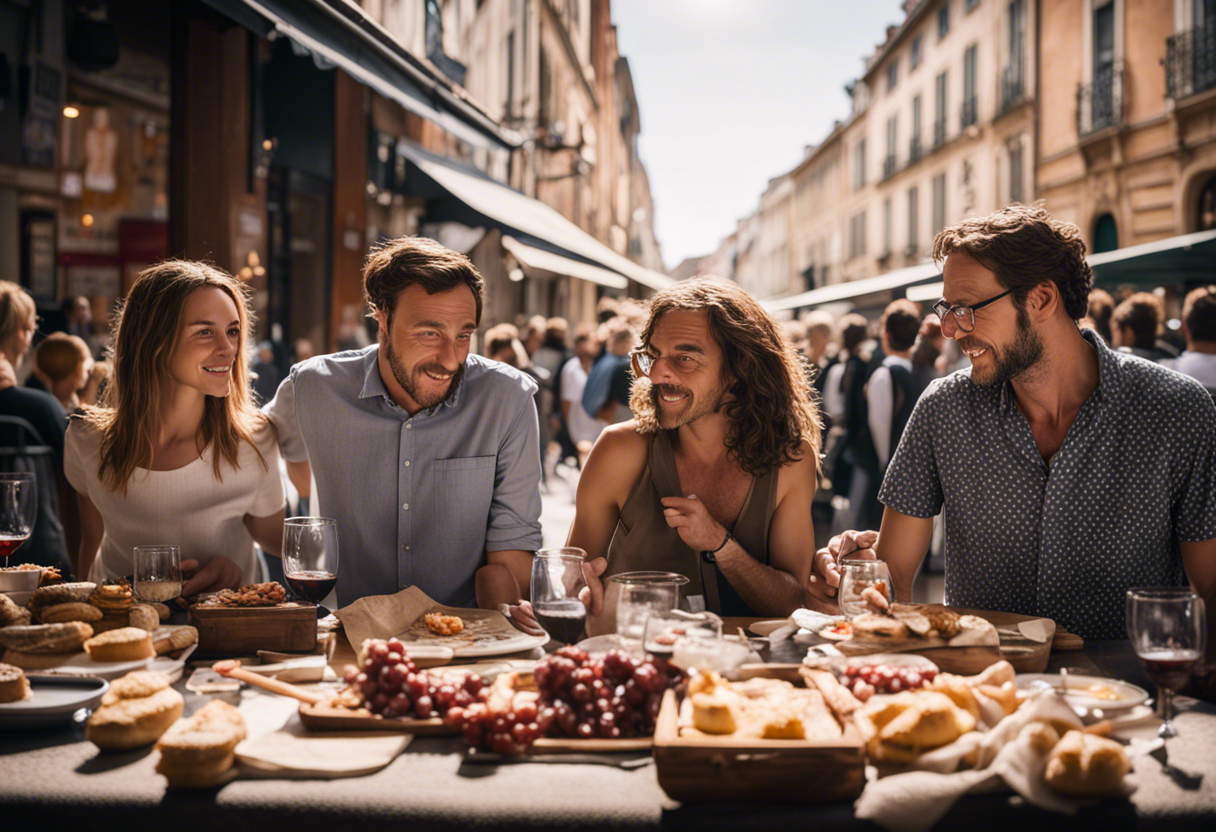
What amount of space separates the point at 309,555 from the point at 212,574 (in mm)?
611

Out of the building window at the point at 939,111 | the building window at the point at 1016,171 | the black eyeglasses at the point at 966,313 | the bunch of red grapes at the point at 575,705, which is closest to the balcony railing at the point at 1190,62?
the building window at the point at 1016,171

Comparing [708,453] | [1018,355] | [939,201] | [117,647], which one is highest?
[939,201]

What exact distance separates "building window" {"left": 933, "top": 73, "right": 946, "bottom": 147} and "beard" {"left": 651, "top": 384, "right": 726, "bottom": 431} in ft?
105

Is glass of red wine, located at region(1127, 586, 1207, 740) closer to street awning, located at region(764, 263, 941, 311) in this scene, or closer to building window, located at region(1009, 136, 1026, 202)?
street awning, located at region(764, 263, 941, 311)

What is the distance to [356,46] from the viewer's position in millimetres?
6461

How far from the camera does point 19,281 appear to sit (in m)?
8.18

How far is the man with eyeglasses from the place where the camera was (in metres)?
2.55

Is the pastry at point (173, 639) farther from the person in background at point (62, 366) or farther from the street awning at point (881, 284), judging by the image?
the street awning at point (881, 284)

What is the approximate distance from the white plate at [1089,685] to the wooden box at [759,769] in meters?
0.53

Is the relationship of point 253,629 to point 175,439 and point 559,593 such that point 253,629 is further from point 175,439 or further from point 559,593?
point 175,439

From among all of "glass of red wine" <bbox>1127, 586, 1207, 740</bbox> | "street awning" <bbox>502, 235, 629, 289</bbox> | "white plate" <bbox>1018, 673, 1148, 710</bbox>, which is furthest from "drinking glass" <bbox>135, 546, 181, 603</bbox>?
"street awning" <bbox>502, 235, 629, 289</bbox>

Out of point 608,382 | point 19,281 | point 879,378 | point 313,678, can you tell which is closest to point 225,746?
point 313,678

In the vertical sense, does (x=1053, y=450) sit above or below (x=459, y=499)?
above

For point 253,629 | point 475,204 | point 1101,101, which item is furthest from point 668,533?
point 1101,101
